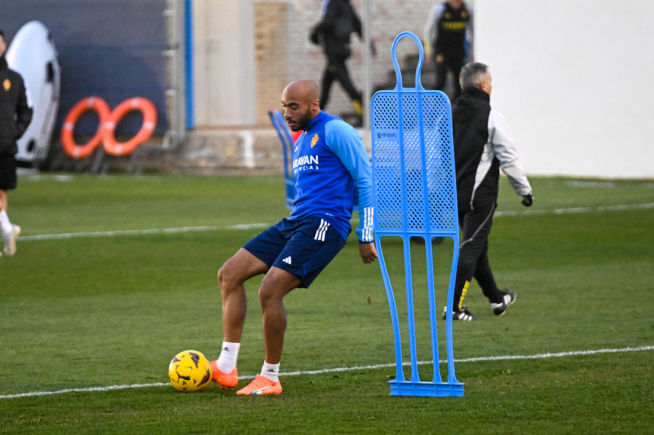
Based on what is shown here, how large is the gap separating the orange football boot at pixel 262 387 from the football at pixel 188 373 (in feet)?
0.76

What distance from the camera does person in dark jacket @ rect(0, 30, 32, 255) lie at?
11.4 meters

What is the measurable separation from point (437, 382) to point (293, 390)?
30.2 inches

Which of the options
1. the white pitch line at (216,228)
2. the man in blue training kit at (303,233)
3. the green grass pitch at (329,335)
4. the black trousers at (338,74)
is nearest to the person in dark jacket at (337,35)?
the black trousers at (338,74)

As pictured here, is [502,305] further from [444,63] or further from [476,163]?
[444,63]

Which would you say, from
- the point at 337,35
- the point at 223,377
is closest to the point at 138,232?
the point at 223,377

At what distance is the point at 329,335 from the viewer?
7.59 meters

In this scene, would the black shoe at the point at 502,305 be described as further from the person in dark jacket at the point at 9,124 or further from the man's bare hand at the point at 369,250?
the person in dark jacket at the point at 9,124

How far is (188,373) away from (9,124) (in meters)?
6.29

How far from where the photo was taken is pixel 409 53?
1015 inches

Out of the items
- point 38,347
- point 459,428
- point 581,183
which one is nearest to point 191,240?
point 38,347

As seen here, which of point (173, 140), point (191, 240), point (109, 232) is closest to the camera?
point (191, 240)

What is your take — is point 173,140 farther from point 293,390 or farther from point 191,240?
point 293,390

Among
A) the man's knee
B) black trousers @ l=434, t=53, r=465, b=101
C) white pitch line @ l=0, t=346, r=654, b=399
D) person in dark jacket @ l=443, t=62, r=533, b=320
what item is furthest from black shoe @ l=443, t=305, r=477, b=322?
black trousers @ l=434, t=53, r=465, b=101

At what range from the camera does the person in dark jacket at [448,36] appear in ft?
77.6
